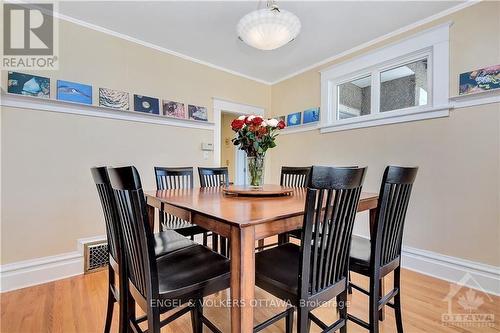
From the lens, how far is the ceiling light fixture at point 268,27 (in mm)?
1698

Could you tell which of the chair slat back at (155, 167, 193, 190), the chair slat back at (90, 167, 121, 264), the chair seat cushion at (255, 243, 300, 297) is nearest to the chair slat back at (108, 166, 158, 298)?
the chair slat back at (90, 167, 121, 264)

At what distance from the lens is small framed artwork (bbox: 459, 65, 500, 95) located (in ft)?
6.41

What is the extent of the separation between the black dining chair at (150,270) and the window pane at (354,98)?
8.51 feet

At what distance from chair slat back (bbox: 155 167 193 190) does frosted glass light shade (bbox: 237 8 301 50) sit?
4.39ft

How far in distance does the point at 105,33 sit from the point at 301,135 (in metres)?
2.70

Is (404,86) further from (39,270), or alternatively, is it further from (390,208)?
(39,270)

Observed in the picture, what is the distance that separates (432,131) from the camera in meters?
2.32

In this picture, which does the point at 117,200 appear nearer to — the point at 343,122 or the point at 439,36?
the point at 343,122

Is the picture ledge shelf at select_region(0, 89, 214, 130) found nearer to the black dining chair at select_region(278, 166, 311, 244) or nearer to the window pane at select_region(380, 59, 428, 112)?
the black dining chair at select_region(278, 166, 311, 244)

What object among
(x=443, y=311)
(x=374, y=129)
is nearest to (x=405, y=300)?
(x=443, y=311)

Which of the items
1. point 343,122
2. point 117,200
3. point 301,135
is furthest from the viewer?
point 301,135

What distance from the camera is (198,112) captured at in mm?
3266

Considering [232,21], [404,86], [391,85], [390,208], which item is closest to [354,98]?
[391,85]

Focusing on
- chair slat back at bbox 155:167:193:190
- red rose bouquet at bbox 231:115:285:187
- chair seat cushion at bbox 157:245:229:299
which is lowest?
chair seat cushion at bbox 157:245:229:299
